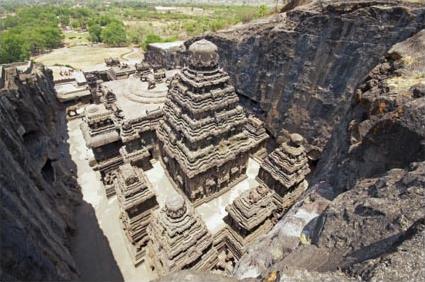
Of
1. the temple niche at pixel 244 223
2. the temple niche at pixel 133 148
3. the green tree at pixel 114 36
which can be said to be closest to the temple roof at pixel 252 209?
the temple niche at pixel 244 223

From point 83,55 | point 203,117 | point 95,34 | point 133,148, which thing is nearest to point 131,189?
point 133,148

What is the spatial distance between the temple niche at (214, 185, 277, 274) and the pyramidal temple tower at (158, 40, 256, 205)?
10.0ft

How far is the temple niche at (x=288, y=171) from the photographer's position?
1614cm

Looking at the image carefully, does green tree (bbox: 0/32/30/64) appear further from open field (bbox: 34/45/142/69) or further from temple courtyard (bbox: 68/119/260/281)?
temple courtyard (bbox: 68/119/260/281)

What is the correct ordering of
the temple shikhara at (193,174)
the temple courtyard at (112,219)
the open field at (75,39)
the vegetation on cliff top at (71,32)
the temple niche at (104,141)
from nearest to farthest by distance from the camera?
the temple shikhara at (193,174)
the temple courtyard at (112,219)
the temple niche at (104,141)
the vegetation on cliff top at (71,32)
the open field at (75,39)

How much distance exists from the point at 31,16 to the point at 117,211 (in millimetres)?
122267

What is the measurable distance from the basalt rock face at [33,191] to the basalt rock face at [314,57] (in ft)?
66.7

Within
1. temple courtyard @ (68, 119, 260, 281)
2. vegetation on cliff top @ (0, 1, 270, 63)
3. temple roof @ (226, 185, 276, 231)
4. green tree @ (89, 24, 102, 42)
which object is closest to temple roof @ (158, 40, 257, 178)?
temple courtyard @ (68, 119, 260, 281)

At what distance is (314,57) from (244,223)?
53.8 ft

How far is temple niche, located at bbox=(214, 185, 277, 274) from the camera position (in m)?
12.9

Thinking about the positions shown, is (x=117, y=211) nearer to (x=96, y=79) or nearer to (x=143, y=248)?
(x=143, y=248)

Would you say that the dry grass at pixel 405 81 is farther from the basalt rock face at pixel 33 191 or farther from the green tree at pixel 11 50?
the green tree at pixel 11 50

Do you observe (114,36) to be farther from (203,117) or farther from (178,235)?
(178,235)

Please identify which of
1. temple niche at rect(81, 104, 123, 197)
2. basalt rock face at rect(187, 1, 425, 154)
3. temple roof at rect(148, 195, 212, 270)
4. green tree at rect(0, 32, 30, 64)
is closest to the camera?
temple roof at rect(148, 195, 212, 270)
